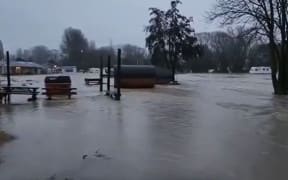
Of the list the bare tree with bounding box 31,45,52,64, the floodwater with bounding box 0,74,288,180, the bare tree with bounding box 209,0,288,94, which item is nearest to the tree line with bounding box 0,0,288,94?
the bare tree with bounding box 209,0,288,94

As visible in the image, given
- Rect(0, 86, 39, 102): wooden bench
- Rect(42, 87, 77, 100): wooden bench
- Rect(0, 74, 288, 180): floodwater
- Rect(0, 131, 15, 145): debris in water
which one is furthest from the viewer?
Rect(42, 87, 77, 100): wooden bench

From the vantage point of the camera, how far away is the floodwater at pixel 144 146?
7.85m

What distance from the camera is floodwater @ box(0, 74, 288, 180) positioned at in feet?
25.8

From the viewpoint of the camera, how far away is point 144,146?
1027 centimetres

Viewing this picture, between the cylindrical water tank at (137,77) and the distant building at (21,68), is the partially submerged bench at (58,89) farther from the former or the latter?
the distant building at (21,68)

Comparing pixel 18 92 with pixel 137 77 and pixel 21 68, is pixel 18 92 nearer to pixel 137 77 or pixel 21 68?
pixel 137 77

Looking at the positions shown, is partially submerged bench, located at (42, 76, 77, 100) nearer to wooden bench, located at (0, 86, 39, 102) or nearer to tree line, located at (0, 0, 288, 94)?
wooden bench, located at (0, 86, 39, 102)

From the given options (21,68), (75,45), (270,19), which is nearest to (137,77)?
(270,19)

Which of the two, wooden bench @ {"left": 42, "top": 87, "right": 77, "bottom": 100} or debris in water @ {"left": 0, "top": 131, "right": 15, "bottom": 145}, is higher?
wooden bench @ {"left": 42, "top": 87, "right": 77, "bottom": 100}

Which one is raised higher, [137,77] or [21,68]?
[137,77]

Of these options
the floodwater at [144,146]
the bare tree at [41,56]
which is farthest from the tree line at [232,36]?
the bare tree at [41,56]

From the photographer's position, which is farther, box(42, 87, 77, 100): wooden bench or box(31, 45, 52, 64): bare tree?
box(31, 45, 52, 64): bare tree

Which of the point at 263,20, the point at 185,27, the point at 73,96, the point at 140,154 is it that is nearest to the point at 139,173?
the point at 140,154

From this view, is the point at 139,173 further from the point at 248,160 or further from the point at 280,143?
the point at 280,143
